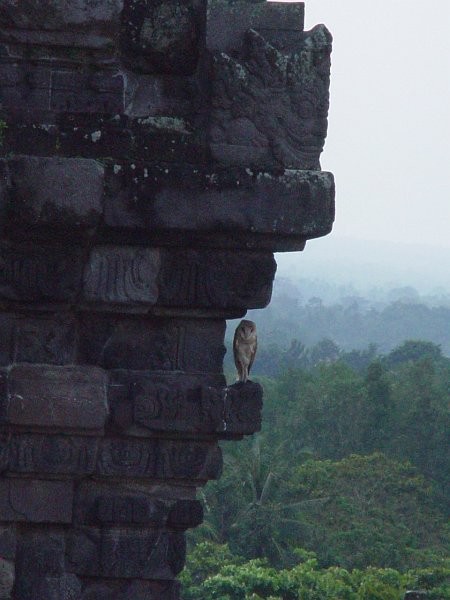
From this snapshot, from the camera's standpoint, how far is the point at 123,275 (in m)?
4.25

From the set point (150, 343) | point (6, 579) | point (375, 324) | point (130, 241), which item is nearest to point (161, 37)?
point (130, 241)

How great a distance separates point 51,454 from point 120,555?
0.39 meters

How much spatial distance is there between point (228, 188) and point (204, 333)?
0.47 m

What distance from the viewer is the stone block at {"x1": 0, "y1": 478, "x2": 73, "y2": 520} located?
4.31m

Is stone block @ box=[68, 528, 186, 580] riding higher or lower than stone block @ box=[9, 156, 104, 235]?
lower

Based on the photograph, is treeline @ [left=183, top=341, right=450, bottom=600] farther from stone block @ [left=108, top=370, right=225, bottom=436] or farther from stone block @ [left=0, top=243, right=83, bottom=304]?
stone block @ [left=0, top=243, right=83, bottom=304]

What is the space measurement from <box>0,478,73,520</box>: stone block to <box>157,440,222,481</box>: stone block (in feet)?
0.99

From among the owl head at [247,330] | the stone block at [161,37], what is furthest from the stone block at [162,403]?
the stone block at [161,37]

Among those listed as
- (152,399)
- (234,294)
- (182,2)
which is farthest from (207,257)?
(182,2)

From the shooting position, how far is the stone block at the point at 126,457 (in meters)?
4.36

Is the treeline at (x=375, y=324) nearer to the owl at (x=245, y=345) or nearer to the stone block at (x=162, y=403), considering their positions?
the owl at (x=245, y=345)

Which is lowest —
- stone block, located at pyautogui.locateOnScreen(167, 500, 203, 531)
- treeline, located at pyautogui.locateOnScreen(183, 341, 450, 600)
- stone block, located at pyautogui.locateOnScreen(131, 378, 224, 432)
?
treeline, located at pyautogui.locateOnScreen(183, 341, 450, 600)

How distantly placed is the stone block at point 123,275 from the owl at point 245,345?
0.62m

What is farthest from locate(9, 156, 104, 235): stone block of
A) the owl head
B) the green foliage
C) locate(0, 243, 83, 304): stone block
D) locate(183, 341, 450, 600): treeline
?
the green foliage
